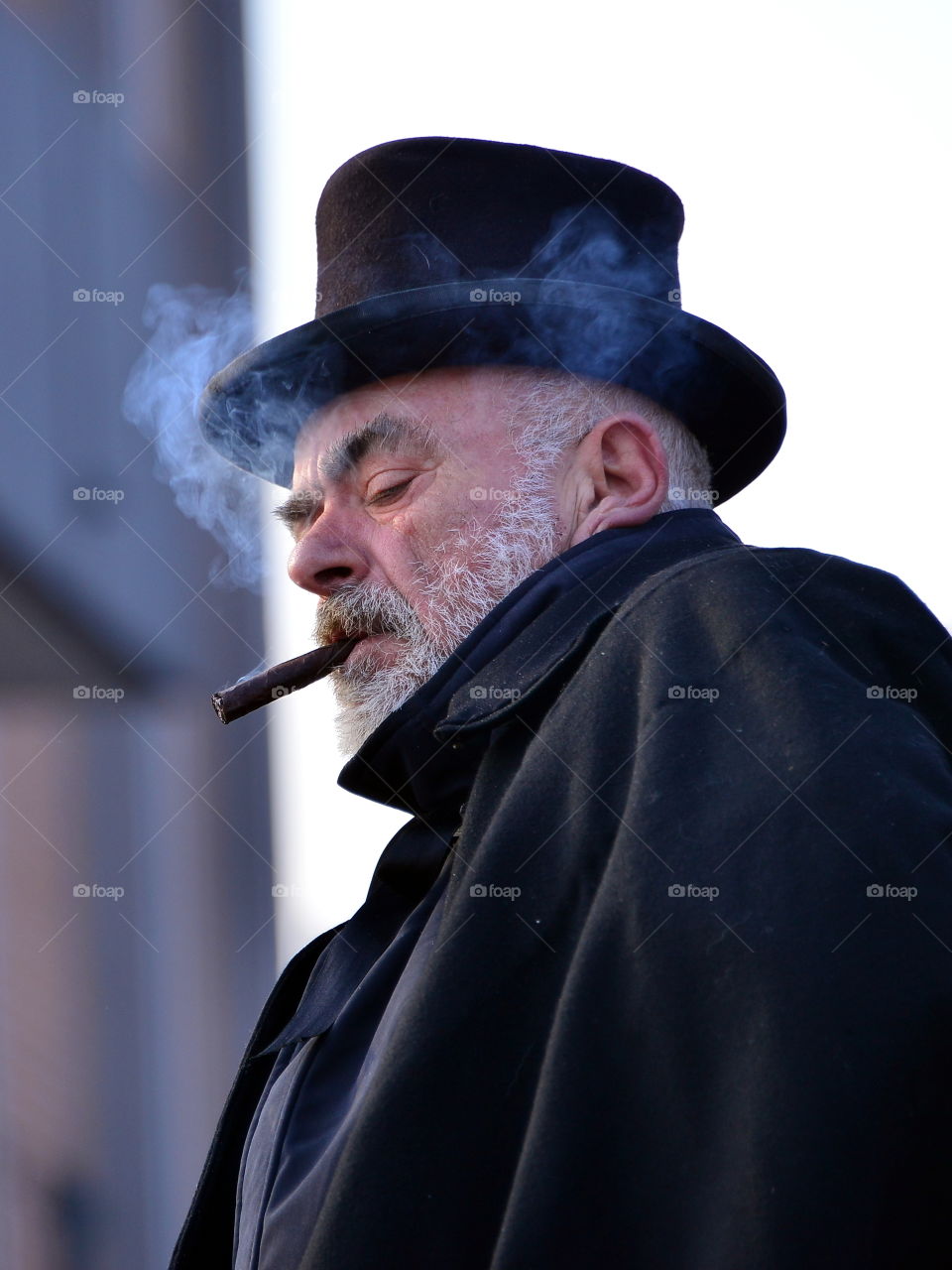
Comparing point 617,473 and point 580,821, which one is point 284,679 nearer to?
point 617,473

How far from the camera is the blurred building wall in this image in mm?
4730

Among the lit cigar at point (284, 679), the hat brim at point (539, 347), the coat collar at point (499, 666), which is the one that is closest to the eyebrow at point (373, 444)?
the hat brim at point (539, 347)

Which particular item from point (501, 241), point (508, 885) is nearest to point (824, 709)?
point (508, 885)

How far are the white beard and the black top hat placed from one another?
1.05 ft

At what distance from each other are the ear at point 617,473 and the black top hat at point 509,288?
0.41 feet

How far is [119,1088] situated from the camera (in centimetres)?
481

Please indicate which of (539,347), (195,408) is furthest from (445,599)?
(195,408)

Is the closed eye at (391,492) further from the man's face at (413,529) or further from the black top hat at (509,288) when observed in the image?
the black top hat at (509,288)

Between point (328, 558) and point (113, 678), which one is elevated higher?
point (113, 678)

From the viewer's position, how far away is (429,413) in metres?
2.37

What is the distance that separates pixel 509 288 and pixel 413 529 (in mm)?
500

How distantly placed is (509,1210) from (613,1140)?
0.12m

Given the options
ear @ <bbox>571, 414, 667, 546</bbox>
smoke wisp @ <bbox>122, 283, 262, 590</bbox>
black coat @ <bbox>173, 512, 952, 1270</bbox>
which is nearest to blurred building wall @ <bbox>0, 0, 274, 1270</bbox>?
smoke wisp @ <bbox>122, 283, 262, 590</bbox>

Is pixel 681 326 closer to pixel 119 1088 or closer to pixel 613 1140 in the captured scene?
pixel 613 1140
